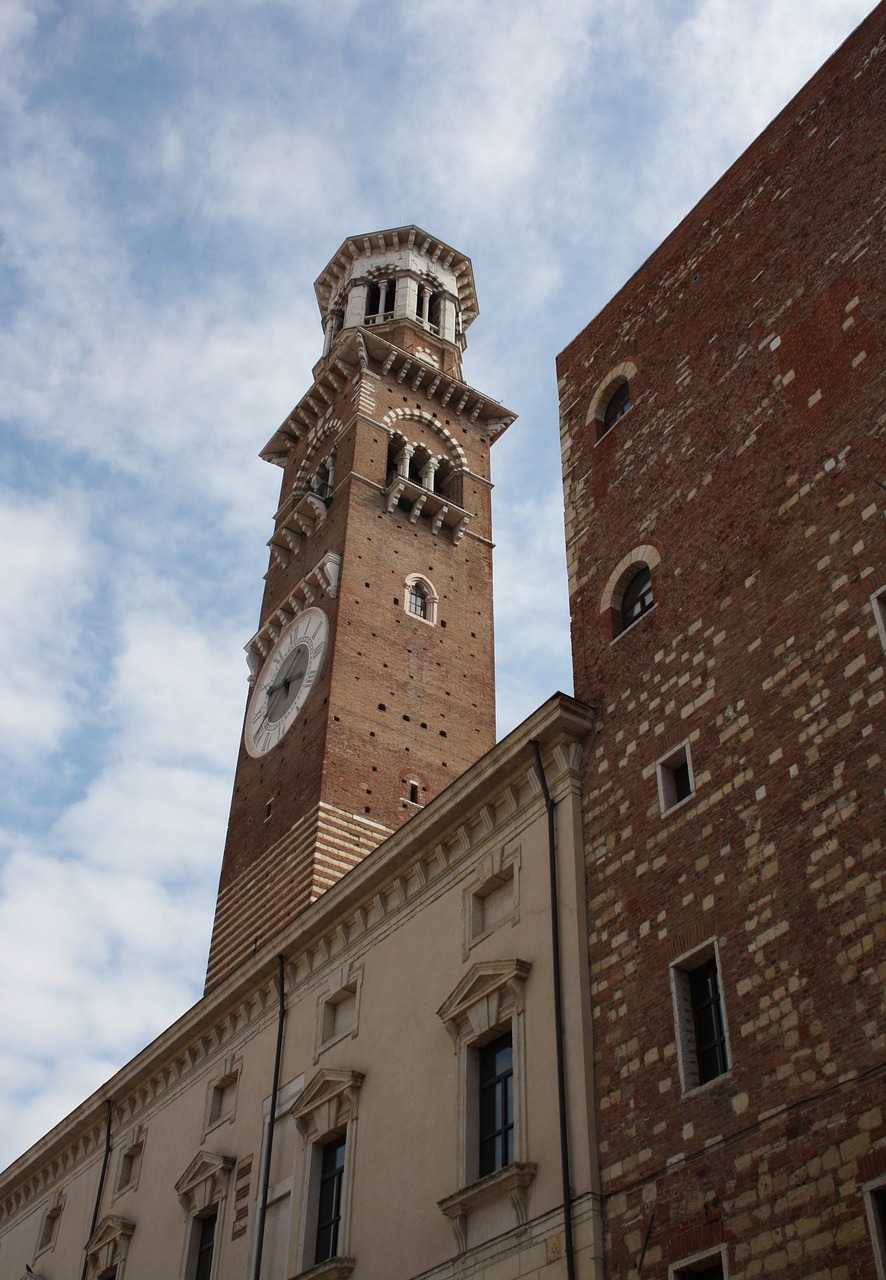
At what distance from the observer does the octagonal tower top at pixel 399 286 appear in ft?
133

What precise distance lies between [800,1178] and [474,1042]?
4.76m

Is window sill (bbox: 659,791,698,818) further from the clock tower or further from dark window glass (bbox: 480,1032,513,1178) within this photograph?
the clock tower

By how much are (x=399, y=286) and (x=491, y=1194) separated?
3200 cm

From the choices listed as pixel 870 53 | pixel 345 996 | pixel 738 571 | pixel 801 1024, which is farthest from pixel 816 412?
pixel 345 996

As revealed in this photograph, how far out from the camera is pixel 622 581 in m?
16.5

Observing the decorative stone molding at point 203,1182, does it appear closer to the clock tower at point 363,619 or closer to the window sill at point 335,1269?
the window sill at point 335,1269

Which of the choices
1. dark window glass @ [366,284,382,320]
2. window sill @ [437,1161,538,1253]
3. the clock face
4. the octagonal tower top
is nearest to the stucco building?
window sill @ [437,1161,538,1253]

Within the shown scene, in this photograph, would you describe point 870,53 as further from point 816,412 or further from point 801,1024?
point 801,1024

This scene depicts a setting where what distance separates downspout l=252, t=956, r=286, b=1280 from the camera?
16.6 meters

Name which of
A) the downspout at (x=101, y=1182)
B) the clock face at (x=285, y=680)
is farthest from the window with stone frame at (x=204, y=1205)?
the clock face at (x=285, y=680)

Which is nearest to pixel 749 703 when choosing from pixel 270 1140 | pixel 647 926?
pixel 647 926

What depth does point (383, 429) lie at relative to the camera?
115ft

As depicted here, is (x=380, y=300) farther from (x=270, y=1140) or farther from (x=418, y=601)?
(x=270, y=1140)

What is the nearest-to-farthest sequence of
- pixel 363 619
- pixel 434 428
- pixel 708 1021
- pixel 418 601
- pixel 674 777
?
pixel 708 1021, pixel 674 777, pixel 363 619, pixel 418 601, pixel 434 428
